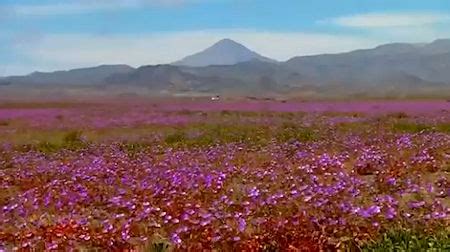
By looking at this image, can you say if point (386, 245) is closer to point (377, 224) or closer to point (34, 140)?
point (377, 224)

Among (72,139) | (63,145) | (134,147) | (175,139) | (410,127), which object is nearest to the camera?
(134,147)

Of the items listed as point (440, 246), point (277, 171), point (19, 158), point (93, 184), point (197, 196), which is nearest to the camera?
point (440, 246)

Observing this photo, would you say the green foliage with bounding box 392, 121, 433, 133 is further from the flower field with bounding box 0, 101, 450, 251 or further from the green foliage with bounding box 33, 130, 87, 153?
the green foliage with bounding box 33, 130, 87, 153

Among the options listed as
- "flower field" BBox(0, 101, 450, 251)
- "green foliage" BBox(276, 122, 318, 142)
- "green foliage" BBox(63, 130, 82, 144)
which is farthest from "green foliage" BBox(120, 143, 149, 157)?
"green foliage" BBox(276, 122, 318, 142)

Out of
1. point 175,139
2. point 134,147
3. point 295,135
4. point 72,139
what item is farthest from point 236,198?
point 72,139

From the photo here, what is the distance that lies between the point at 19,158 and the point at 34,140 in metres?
7.47

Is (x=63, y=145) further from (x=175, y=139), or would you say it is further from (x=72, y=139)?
(x=175, y=139)

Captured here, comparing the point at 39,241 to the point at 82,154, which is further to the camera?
the point at 82,154

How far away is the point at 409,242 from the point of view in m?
6.68

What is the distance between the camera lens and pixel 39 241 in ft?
26.4

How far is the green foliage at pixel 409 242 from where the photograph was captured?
258 inches

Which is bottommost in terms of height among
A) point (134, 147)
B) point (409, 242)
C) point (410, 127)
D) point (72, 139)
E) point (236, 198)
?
point (410, 127)

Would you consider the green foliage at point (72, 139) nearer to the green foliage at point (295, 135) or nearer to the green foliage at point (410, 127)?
the green foliage at point (295, 135)

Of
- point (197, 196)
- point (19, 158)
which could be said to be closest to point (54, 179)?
point (197, 196)
